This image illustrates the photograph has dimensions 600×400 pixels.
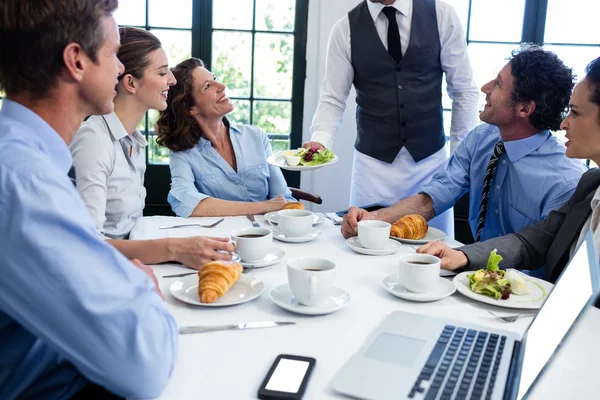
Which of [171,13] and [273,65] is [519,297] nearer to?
[273,65]

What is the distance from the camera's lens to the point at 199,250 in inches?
59.4

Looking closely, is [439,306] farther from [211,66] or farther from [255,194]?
[211,66]

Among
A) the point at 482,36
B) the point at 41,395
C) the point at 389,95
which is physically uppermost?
the point at 482,36

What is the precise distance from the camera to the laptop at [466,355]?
83 cm

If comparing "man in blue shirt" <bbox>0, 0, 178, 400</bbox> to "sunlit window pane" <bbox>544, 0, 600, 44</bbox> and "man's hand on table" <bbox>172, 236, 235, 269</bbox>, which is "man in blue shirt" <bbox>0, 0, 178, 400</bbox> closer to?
"man's hand on table" <bbox>172, 236, 235, 269</bbox>

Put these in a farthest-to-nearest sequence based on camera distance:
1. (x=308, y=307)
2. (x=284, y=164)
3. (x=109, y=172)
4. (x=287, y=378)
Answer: (x=284, y=164) → (x=109, y=172) → (x=308, y=307) → (x=287, y=378)

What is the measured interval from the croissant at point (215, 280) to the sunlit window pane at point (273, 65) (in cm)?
302

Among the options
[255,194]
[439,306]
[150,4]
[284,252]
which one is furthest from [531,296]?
[150,4]

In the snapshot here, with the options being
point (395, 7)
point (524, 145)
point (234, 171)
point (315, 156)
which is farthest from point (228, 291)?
point (395, 7)

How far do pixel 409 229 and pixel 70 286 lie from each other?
1240mm

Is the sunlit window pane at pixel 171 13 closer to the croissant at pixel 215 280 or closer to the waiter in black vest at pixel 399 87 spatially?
the waiter in black vest at pixel 399 87

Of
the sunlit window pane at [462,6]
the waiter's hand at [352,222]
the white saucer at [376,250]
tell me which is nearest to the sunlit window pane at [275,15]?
the sunlit window pane at [462,6]

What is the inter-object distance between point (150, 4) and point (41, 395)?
3515mm

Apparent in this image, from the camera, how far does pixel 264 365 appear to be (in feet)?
3.31
